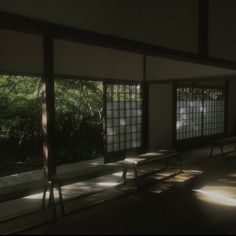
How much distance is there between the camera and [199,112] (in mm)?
9578

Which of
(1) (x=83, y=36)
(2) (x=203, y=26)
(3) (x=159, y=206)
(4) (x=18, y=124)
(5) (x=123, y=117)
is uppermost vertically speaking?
(2) (x=203, y=26)

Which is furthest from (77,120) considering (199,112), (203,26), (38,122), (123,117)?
(203,26)

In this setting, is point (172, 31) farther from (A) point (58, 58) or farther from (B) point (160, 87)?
(B) point (160, 87)

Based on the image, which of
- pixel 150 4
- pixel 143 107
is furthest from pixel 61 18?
pixel 143 107

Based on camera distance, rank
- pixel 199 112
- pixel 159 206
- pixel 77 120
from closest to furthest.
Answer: pixel 159 206 → pixel 77 120 → pixel 199 112

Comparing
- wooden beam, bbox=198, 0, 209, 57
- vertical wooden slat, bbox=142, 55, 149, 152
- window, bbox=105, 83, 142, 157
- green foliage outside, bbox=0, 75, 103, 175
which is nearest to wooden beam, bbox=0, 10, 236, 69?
wooden beam, bbox=198, 0, 209, 57

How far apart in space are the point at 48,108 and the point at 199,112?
6802 millimetres

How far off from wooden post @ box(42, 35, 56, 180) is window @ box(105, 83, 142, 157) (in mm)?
3276

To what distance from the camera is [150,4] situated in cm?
396

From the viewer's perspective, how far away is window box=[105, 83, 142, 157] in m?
7.03

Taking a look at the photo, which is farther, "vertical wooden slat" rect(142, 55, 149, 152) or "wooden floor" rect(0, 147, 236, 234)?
"vertical wooden slat" rect(142, 55, 149, 152)

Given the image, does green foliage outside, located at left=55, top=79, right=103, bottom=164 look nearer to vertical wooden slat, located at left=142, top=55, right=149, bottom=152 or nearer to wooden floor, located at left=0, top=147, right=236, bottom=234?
vertical wooden slat, located at left=142, top=55, right=149, bottom=152

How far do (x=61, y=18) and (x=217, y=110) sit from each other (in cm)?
830

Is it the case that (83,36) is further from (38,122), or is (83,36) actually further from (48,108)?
(38,122)
